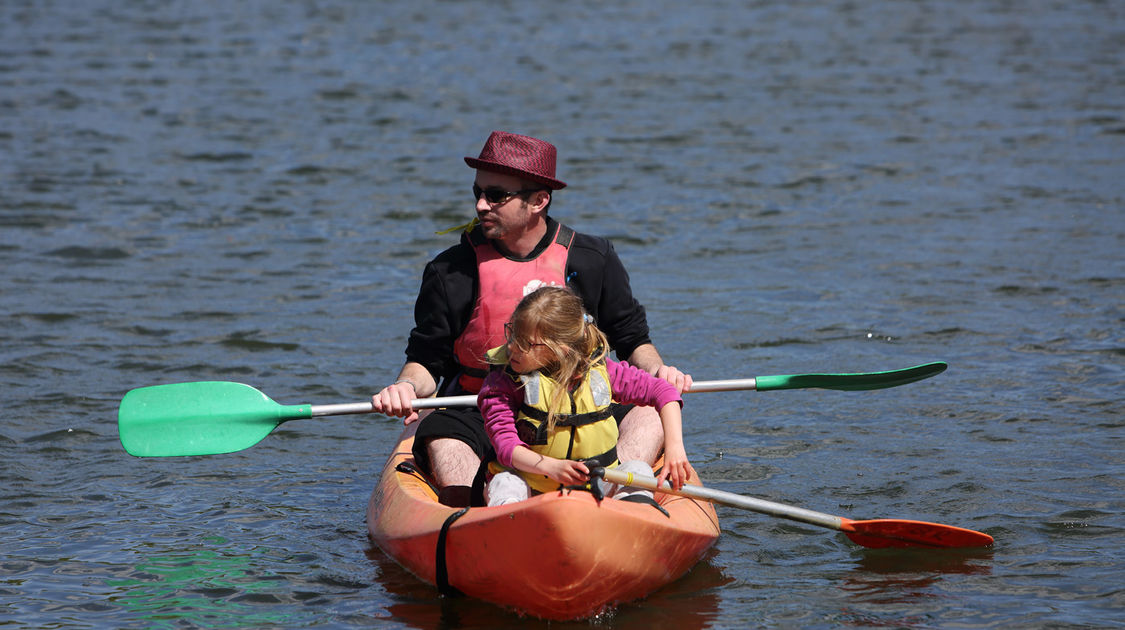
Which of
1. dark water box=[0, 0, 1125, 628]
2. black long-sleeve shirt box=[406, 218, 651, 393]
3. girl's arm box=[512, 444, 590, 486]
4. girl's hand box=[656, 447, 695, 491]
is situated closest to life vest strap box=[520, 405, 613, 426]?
girl's arm box=[512, 444, 590, 486]

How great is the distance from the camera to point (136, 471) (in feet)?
19.1

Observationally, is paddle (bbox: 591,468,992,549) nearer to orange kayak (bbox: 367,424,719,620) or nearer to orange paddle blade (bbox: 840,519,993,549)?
orange paddle blade (bbox: 840,519,993,549)

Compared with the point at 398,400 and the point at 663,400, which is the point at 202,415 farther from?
the point at 663,400

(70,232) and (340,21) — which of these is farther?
(340,21)

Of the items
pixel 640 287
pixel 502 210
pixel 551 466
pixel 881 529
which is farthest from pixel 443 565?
pixel 640 287

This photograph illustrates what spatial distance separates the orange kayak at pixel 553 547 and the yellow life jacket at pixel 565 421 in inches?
7.6

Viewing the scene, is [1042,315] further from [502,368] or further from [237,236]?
[237,236]

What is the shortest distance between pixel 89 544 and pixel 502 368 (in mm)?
1811

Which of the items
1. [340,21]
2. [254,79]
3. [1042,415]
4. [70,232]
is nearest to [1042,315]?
[1042,415]

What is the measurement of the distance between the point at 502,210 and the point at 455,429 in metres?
0.74

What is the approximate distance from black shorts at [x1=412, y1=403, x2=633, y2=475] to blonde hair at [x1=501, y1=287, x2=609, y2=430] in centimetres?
62

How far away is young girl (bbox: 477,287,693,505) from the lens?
155 inches

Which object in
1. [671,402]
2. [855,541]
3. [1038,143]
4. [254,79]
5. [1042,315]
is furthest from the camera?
[254,79]

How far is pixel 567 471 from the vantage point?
3.77 m
